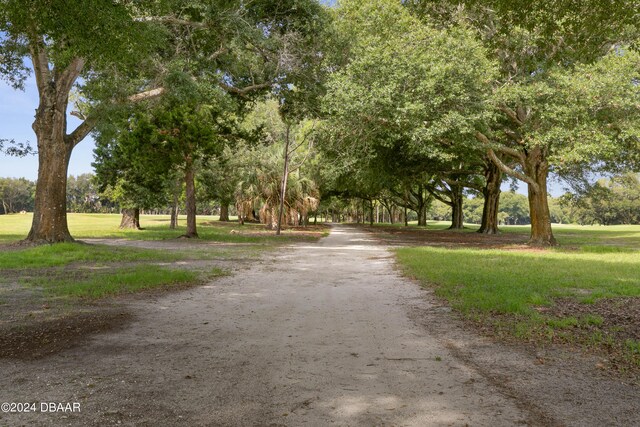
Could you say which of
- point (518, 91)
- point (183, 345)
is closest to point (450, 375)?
point (183, 345)

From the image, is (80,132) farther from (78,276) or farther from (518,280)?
(518,280)

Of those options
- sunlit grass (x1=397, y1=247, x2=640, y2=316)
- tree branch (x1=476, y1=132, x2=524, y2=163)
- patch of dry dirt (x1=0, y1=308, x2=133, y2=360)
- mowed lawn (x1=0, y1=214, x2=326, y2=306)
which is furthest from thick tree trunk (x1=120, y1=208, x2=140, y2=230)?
patch of dry dirt (x1=0, y1=308, x2=133, y2=360)

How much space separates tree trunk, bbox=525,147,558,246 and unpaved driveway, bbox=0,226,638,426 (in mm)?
16108

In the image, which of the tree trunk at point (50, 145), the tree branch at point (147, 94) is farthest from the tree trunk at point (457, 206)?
the tree trunk at point (50, 145)

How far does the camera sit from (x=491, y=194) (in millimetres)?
32812

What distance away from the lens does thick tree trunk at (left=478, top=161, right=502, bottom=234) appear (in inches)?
1269

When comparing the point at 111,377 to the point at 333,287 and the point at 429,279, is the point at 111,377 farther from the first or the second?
the point at 429,279

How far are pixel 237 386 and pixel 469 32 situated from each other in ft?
51.6

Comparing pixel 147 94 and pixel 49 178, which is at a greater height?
pixel 147 94

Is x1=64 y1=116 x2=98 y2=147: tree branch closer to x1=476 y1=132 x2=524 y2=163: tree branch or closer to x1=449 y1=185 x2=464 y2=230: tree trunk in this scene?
x1=476 y1=132 x2=524 y2=163: tree branch

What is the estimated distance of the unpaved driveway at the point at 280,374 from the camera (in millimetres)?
3139

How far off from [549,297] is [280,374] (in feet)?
18.8

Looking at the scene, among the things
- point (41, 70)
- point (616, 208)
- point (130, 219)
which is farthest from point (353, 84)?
point (616, 208)

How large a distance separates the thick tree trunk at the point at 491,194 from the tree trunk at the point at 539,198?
10529 millimetres
